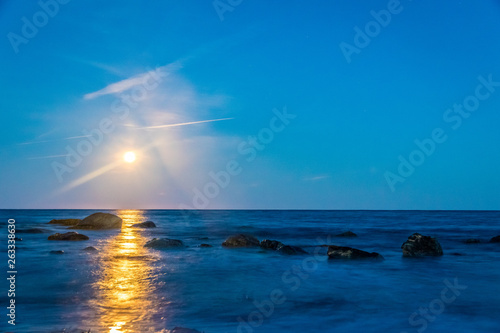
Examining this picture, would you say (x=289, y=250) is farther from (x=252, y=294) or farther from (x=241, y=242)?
(x=252, y=294)

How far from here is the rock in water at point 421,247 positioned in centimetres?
2056

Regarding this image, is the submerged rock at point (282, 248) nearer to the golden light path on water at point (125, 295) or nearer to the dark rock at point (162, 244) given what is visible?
the dark rock at point (162, 244)

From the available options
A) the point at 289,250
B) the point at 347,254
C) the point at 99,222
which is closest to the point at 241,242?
the point at 289,250

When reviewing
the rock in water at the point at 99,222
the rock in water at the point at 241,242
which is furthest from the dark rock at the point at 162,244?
the rock in water at the point at 99,222

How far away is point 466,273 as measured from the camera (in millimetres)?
15875

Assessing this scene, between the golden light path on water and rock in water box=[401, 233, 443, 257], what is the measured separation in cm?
1509

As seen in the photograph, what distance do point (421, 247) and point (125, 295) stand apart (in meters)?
17.3

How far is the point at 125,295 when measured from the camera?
11.1m

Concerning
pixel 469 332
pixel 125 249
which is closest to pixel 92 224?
pixel 125 249

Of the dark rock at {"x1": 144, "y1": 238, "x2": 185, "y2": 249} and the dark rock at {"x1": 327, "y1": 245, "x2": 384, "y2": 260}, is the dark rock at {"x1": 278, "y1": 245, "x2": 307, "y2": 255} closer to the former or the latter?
the dark rock at {"x1": 327, "y1": 245, "x2": 384, "y2": 260}

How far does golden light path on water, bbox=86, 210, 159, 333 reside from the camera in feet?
27.1

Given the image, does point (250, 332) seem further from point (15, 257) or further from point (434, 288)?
point (15, 257)

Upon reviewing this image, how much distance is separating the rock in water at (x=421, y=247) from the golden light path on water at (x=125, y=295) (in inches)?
594

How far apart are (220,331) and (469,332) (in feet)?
19.3
